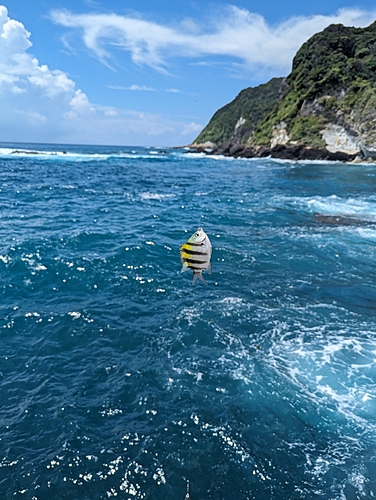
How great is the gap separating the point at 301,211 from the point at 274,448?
20.8 metres

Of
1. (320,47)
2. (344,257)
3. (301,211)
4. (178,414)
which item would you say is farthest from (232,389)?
(320,47)

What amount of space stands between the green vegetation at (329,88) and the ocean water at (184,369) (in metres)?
62.0

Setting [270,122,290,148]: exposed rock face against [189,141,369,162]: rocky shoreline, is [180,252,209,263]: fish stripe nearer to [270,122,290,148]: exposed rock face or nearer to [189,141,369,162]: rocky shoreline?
[189,141,369,162]: rocky shoreline

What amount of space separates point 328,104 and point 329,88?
5046 mm

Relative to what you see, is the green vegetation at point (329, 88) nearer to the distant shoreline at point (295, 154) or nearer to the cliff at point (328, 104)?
the cliff at point (328, 104)

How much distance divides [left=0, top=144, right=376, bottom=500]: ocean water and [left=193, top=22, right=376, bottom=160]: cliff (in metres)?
58.9

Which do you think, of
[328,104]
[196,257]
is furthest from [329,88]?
[196,257]

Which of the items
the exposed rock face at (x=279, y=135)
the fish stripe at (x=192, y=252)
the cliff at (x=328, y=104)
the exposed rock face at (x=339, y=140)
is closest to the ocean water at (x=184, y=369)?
the fish stripe at (x=192, y=252)

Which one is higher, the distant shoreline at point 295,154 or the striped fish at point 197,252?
the striped fish at point 197,252

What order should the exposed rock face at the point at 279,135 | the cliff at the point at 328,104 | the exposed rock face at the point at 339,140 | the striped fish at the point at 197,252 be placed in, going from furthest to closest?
the exposed rock face at the point at 279,135 < the exposed rock face at the point at 339,140 < the cliff at the point at 328,104 < the striped fish at the point at 197,252

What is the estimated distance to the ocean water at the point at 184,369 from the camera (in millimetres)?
5758

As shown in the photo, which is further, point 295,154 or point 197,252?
point 295,154

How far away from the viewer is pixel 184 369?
8258 millimetres

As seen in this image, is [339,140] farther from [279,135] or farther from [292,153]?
[279,135]
